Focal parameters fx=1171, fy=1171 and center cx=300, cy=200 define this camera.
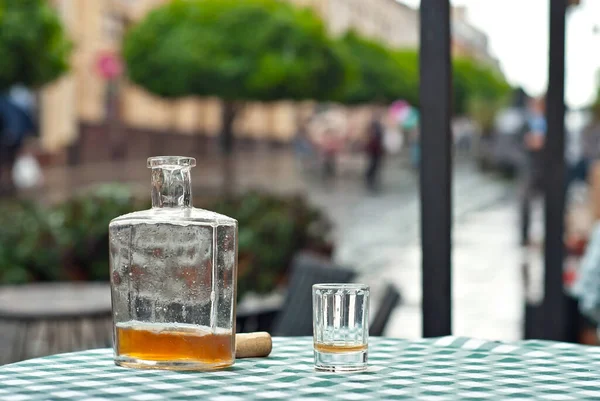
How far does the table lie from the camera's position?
4.21m

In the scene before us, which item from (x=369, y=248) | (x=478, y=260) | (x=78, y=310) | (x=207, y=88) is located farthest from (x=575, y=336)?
(x=207, y=88)

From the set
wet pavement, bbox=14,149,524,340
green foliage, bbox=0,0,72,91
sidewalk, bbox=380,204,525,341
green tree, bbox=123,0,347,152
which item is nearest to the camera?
sidewalk, bbox=380,204,525,341

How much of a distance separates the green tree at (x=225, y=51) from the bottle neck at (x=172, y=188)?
695 inches

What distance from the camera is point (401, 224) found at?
1692cm

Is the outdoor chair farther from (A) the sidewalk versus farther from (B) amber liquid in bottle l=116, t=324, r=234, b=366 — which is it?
(B) amber liquid in bottle l=116, t=324, r=234, b=366

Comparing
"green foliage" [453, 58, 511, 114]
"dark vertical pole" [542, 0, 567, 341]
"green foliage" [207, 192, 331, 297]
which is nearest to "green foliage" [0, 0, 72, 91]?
"green foliage" [207, 192, 331, 297]

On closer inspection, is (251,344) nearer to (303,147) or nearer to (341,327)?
(341,327)

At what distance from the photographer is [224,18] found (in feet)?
64.9

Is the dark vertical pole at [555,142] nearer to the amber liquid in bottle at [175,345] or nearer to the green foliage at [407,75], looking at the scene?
the amber liquid in bottle at [175,345]

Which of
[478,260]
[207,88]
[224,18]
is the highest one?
[224,18]

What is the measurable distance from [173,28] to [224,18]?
88 centimetres

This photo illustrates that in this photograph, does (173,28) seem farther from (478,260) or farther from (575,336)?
(575,336)

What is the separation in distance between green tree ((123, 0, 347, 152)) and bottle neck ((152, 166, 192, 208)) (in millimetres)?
17648

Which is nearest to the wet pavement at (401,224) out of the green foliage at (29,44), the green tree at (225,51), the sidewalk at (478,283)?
the sidewalk at (478,283)
